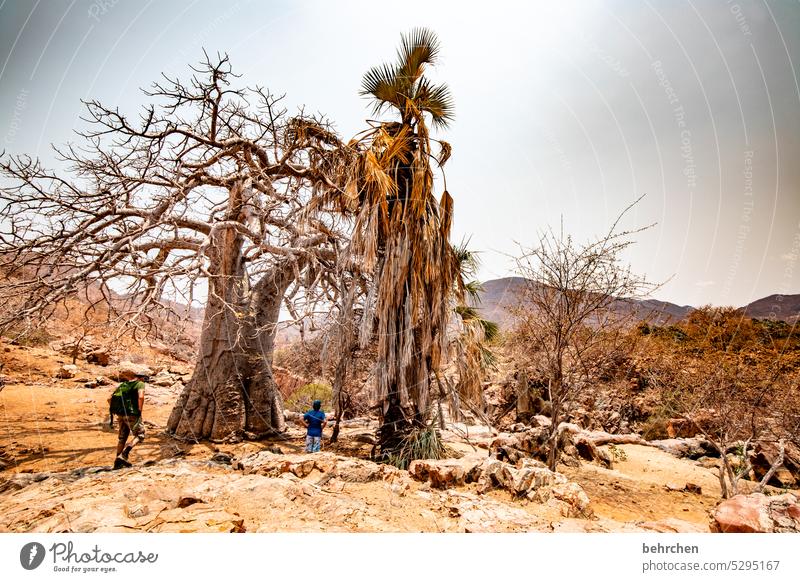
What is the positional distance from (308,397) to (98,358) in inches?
357

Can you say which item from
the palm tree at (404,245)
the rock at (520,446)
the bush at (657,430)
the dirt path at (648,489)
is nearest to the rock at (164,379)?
the palm tree at (404,245)

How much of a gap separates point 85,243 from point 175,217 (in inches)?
57.9

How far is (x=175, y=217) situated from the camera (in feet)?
20.9

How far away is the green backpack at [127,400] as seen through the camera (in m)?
5.32

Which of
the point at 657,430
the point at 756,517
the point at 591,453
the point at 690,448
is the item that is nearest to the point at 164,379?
the point at 591,453

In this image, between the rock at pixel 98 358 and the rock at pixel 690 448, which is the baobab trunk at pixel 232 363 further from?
the rock at pixel 690 448

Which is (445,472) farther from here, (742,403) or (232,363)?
(742,403)

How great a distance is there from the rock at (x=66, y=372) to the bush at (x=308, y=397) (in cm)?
727

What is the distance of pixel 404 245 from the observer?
5.96 meters

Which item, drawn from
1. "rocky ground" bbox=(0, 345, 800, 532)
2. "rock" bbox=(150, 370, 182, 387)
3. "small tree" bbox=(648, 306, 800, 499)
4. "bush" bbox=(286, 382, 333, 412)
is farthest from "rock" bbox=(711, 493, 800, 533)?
"rock" bbox=(150, 370, 182, 387)

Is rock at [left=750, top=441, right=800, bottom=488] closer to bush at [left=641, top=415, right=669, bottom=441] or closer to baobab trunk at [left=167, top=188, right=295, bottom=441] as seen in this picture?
bush at [left=641, top=415, right=669, bottom=441]

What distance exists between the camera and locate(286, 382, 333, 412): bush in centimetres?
1302
